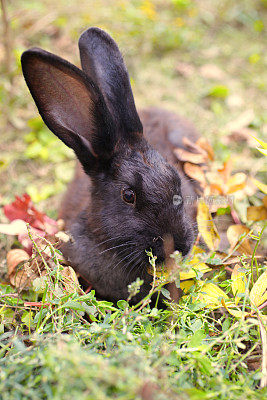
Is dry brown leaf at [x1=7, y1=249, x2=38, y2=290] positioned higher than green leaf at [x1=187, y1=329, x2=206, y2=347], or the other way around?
green leaf at [x1=187, y1=329, x2=206, y2=347]

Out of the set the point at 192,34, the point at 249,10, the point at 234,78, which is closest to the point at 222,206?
the point at 234,78

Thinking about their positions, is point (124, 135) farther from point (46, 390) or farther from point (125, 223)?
point (46, 390)

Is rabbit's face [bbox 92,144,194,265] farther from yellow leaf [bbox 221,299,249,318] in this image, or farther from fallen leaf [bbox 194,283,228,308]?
yellow leaf [bbox 221,299,249,318]

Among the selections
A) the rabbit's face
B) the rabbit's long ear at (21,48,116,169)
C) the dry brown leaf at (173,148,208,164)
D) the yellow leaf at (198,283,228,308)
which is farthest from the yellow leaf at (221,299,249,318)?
the dry brown leaf at (173,148,208,164)

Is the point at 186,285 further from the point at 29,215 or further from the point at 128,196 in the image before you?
the point at 29,215

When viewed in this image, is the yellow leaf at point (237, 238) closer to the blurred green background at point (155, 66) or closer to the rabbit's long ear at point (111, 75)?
the rabbit's long ear at point (111, 75)
